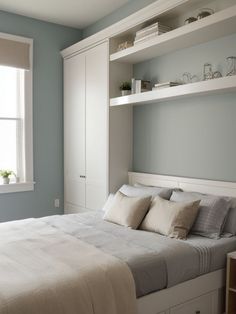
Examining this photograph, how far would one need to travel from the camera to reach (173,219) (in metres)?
2.48

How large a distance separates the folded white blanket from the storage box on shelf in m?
0.79

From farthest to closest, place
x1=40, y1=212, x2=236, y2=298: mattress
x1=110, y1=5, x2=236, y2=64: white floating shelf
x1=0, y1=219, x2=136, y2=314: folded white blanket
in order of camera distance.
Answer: x1=110, y1=5, x2=236, y2=64: white floating shelf, x1=40, y1=212, x2=236, y2=298: mattress, x1=0, y1=219, x2=136, y2=314: folded white blanket

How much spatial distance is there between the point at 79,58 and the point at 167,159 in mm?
1724

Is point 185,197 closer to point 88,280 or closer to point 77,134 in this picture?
point 88,280

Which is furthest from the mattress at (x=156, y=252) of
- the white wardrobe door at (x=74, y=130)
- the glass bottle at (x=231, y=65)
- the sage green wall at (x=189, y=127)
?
the white wardrobe door at (x=74, y=130)

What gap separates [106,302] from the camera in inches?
70.0

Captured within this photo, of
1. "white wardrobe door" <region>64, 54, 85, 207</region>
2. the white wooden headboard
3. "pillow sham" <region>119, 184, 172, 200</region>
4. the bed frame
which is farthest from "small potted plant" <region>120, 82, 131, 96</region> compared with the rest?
the bed frame

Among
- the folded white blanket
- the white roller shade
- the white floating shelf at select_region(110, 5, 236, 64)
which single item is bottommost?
the folded white blanket

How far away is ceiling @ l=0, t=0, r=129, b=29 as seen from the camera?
363cm

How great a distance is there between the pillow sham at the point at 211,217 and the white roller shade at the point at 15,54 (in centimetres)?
271

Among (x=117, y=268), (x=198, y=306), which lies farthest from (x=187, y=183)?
(x=117, y=268)

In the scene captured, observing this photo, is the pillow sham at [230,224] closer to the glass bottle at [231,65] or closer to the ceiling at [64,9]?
the glass bottle at [231,65]

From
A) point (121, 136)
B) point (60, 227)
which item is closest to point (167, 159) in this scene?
point (121, 136)

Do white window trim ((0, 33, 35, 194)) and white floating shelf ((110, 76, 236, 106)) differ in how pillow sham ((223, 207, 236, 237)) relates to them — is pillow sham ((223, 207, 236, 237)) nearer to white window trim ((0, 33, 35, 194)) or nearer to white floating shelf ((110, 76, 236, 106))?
white floating shelf ((110, 76, 236, 106))
